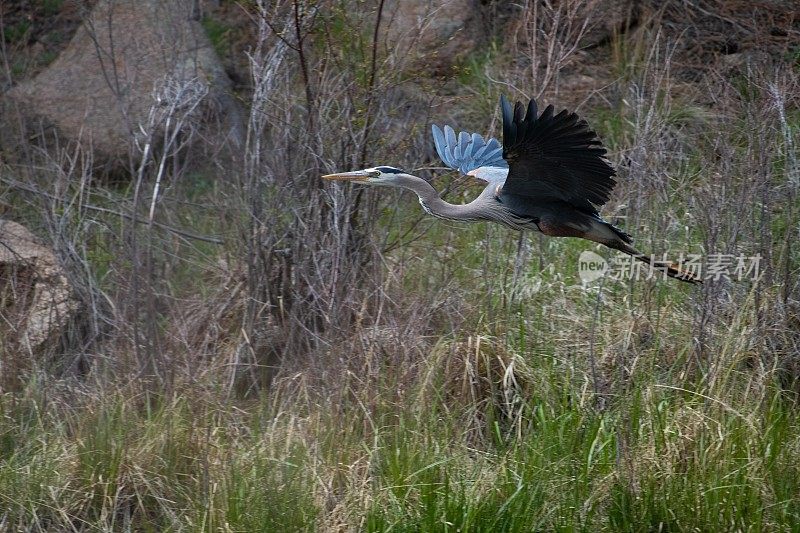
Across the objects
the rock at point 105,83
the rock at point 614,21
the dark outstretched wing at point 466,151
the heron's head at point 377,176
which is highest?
the rock at point 614,21

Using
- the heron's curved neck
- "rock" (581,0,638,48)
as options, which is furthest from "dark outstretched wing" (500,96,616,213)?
"rock" (581,0,638,48)

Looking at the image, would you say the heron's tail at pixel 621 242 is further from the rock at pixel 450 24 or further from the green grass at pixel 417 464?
the rock at pixel 450 24

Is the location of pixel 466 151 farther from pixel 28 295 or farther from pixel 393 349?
pixel 28 295

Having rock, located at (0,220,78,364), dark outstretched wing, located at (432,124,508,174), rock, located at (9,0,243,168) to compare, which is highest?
dark outstretched wing, located at (432,124,508,174)

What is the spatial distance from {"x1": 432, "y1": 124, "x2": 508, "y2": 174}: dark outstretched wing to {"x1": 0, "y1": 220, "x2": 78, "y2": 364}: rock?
8.26ft

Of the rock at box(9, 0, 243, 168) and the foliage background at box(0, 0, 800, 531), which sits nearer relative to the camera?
the foliage background at box(0, 0, 800, 531)

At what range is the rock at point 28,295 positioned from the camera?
253 inches

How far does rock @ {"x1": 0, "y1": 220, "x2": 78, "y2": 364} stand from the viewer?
253 inches

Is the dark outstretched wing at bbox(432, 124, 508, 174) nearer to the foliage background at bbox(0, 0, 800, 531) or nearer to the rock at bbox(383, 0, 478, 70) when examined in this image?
the foliage background at bbox(0, 0, 800, 531)

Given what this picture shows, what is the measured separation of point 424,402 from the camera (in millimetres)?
5727

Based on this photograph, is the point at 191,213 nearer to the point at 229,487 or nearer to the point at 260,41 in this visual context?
the point at 260,41

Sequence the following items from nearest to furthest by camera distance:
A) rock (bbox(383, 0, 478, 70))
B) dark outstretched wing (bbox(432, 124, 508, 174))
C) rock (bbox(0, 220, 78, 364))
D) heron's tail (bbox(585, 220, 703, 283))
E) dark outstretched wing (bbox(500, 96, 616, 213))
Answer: dark outstretched wing (bbox(500, 96, 616, 213)) < heron's tail (bbox(585, 220, 703, 283)) < dark outstretched wing (bbox(432, 124, 508, 174)) < rock (bbox(0, 220, 78, 364)) < rock (bbox(383, 0, 478, 70))

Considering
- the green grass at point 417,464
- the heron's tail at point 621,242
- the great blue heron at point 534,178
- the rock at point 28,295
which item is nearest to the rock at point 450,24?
the great blue heron at point 534,178

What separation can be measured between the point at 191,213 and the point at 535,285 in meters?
2.98
